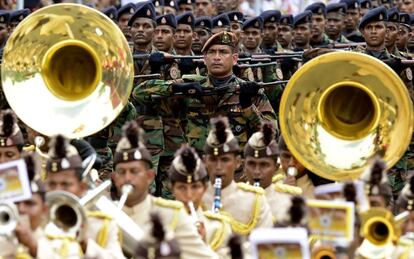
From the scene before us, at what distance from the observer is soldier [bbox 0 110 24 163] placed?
16656 millimetres

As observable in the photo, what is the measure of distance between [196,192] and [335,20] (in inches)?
436

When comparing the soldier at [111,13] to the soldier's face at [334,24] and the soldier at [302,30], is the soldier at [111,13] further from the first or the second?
the soldier's face at [334,24]

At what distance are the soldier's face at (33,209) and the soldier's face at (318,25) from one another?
12280 mm

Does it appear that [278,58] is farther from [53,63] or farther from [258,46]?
[53,63]

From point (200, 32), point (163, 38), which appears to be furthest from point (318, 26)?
point (163, 38)

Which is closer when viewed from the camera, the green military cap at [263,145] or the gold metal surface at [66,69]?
the green military cap at [263,145]

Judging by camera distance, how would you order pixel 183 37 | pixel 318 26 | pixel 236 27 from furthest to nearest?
pixel 318 26
pixel 236 27
pixel 183 37

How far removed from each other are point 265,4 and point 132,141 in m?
16.3

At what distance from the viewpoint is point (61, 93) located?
1806 cm

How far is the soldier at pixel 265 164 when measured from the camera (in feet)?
58.0

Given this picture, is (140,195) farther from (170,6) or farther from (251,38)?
(170,6)

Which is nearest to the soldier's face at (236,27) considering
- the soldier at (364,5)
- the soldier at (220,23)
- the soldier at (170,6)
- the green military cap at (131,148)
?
the soldier at (220,23)

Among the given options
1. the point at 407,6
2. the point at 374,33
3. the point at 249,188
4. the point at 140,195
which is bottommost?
the point at 407,6

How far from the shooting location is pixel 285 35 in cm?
2583
